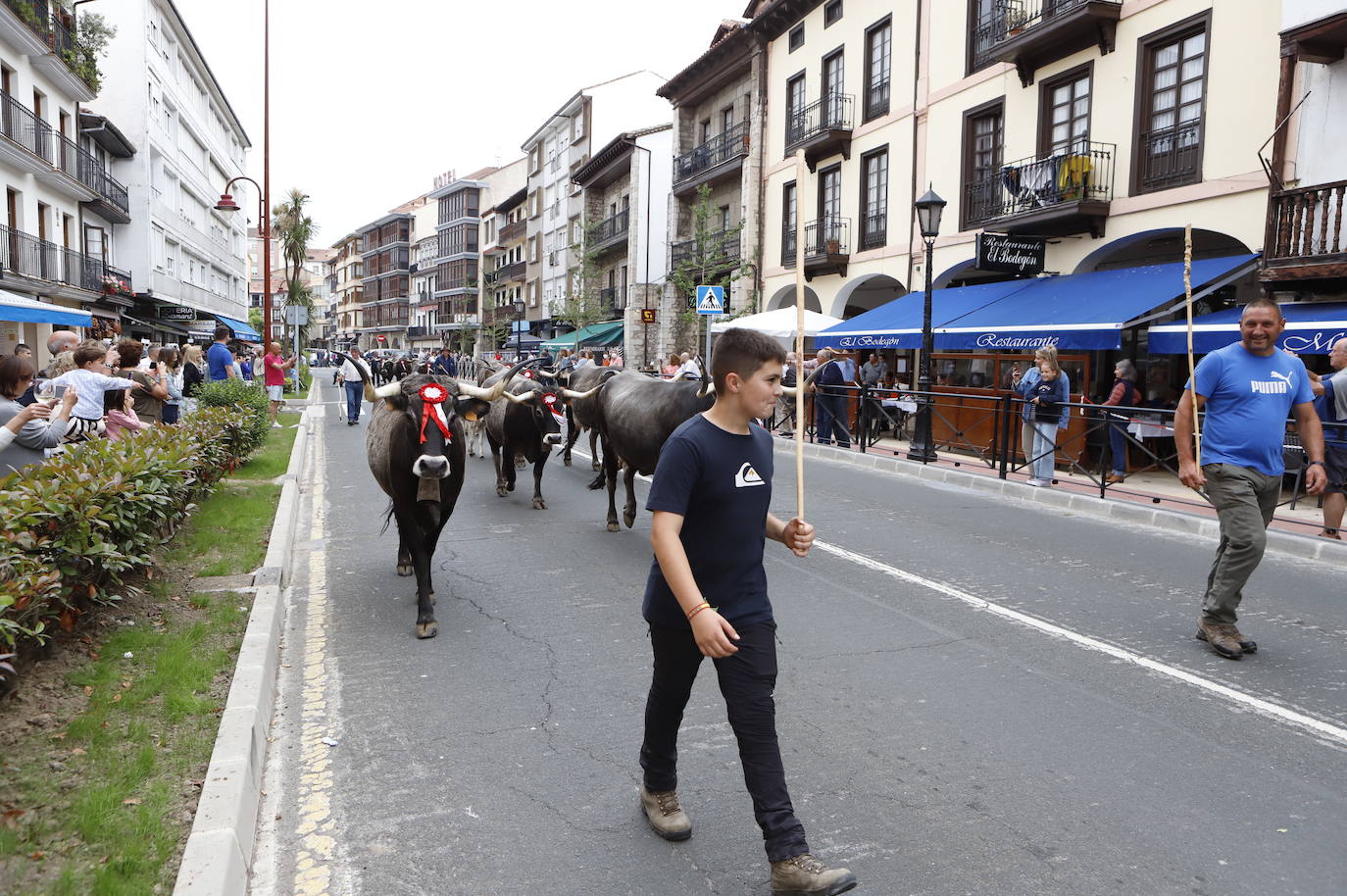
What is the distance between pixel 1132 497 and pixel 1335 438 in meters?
2.47

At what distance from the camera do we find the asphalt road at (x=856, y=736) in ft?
11.0

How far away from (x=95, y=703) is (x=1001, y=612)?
17.0 ft

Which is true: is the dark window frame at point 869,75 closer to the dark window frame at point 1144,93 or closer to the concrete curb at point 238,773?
the dark window frame at point 1144,93

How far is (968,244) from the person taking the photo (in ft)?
65.6

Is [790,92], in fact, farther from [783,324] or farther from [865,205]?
[783,324]

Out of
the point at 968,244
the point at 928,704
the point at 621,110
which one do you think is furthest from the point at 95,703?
the point at 621,110

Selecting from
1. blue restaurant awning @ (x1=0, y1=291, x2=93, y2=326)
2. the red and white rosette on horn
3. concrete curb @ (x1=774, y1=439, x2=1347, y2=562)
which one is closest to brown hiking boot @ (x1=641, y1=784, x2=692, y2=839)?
the red and white rosette on horn

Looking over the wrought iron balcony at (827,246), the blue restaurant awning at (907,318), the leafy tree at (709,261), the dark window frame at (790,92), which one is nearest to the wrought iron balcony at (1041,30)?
the blue restaurant awning at (907,318)

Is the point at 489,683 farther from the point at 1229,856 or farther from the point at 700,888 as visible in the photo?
the point at 1229,856

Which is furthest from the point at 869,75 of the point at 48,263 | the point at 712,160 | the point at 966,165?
the point at 48,263

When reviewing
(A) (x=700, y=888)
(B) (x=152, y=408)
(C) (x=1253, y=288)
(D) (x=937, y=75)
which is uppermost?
(D) (x=937, y=75)

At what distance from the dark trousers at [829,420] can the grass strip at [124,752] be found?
13062 mm

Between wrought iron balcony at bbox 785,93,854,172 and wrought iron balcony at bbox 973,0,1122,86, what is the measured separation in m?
4.83

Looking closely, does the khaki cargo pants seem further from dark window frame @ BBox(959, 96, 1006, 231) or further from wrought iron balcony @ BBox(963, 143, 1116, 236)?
dark window frame @ BBox(959, 96, 1006, 231)
